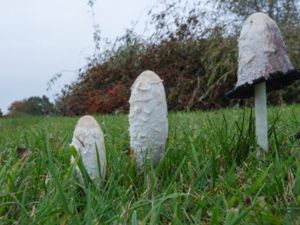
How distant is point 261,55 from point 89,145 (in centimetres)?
67

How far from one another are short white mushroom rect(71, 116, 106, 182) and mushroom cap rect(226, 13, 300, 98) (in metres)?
0.55

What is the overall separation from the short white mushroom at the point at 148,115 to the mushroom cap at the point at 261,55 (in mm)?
304

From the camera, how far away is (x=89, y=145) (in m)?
1.70

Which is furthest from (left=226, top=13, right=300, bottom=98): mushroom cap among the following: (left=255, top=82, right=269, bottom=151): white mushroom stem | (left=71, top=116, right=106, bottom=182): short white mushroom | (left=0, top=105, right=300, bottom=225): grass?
(left=71, top=116, right=106, bottom=182): short white mushroom

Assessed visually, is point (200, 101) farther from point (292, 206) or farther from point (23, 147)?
point (292, 206)

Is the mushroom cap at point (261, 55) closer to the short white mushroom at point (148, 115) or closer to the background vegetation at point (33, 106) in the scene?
the short white mushroom at point (148, 115)

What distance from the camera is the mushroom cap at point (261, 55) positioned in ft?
5.83

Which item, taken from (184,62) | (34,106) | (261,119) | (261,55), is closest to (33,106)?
(34,106)

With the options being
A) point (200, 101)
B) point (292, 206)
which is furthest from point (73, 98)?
point (292, 206)

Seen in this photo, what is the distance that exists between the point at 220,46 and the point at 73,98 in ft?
11.3

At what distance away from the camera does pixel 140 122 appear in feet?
5.86

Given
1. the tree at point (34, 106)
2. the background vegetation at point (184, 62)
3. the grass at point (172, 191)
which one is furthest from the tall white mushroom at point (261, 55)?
the tree at point (34, 106)

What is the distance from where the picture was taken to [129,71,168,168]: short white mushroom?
1.76 metres

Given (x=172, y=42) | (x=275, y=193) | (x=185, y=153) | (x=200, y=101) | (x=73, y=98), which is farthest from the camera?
(x=73, y=98)
